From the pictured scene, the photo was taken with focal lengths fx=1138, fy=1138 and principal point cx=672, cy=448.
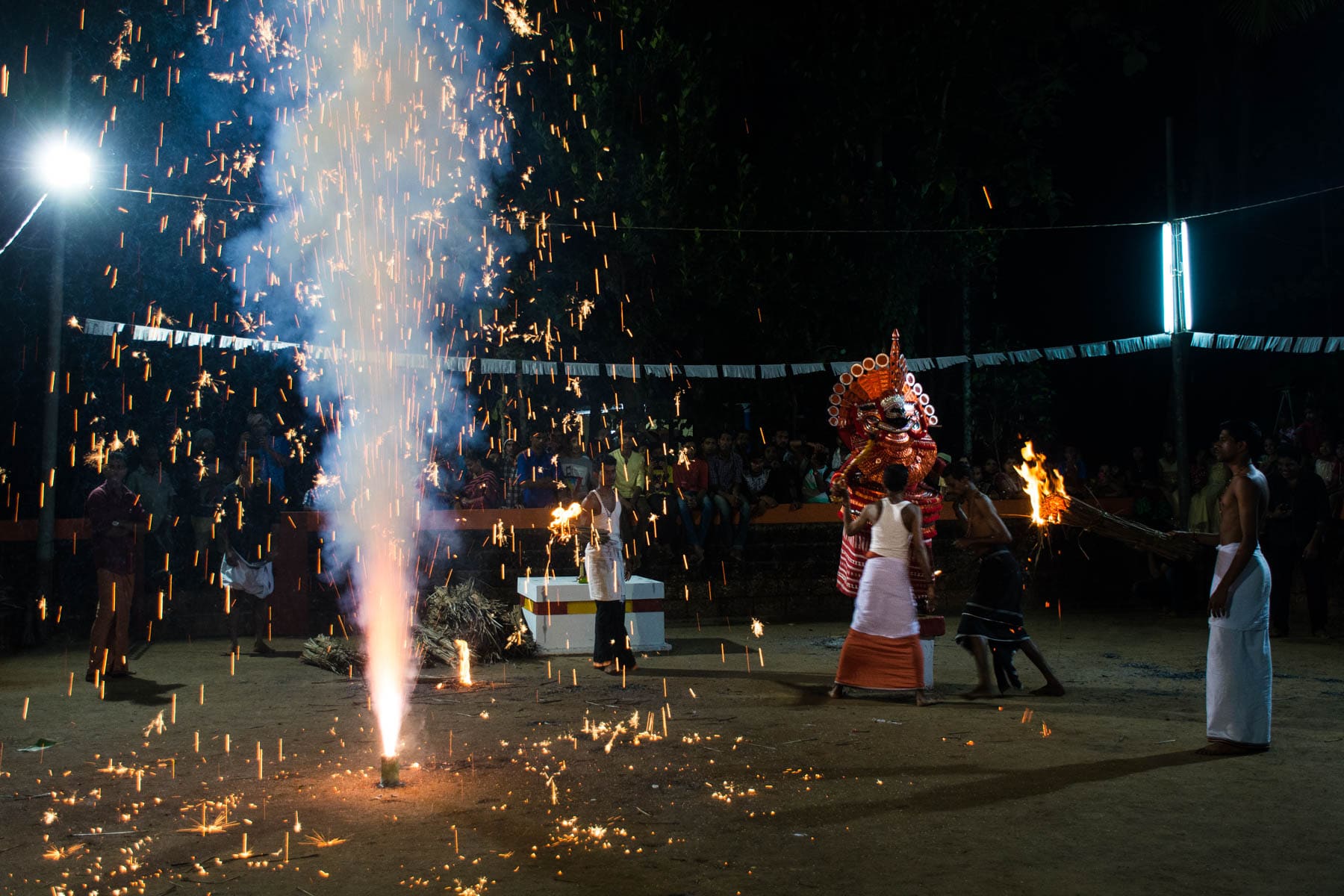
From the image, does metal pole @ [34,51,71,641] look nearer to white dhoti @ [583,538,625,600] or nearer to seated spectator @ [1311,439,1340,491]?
white dhoti @ [583,538,625,600]

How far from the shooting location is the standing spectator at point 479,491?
14930mm

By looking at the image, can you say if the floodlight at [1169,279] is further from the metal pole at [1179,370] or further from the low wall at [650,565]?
the low wall at [650,565]

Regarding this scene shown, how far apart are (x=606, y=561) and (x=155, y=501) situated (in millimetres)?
6173

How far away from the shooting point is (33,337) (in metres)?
15.5

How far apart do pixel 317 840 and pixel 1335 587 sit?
13.6 metres

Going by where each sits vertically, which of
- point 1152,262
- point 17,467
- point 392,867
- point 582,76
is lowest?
point 392,867

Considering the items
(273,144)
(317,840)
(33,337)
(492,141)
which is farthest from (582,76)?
(317,840)

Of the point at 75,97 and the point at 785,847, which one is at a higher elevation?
the point at 75,97

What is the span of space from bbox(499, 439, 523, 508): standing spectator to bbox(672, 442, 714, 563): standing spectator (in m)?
2.15

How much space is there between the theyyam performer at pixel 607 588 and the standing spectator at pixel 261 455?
15.1 ft

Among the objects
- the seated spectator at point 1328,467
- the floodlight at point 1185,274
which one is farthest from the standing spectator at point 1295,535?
the floodlight at point 1185,274

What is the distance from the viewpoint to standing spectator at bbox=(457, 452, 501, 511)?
14.9 metres

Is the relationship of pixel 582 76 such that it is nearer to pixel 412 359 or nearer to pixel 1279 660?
pixel 412 359

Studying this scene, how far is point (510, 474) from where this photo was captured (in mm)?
15680
